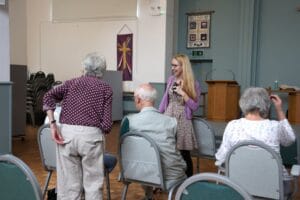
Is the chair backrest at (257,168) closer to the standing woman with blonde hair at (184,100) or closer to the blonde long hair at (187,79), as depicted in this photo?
the standing woman with blonde hair at (184,100)

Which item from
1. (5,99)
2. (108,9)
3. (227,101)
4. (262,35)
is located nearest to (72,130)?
(5,99)

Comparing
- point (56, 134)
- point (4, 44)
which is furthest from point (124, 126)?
point (4, 44)

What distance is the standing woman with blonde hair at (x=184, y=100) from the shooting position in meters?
A: 3.23

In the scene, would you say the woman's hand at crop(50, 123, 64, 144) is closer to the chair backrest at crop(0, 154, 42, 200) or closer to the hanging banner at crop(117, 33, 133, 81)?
the chair backrest at crop(0, 154, 42, 200)

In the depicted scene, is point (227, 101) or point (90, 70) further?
point (227, 101)

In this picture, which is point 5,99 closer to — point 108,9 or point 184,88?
point 184,88

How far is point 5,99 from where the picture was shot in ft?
14.9

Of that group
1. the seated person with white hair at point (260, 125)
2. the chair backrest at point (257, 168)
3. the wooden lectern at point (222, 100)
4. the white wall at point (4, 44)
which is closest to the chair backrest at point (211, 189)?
the chair backrest at point (257, 168)

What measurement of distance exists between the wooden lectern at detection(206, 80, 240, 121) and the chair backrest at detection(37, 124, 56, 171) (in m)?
5.35

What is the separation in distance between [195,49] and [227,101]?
1773 mm

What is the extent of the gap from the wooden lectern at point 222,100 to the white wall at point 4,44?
4.43 metres

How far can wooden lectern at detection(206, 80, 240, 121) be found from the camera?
7742 mm

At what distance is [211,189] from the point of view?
55.3 inches

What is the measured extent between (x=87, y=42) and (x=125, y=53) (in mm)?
1192
